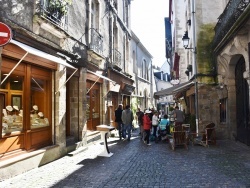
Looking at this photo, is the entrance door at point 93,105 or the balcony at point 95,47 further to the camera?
the entrance door at point 93,105

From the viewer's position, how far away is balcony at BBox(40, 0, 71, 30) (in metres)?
7.41

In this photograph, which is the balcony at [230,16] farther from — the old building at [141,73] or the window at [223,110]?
the old building at [141,73]

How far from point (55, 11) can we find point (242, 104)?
24.4 ft

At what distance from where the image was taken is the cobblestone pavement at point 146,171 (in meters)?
5.42

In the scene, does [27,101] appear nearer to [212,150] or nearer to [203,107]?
[212,150]

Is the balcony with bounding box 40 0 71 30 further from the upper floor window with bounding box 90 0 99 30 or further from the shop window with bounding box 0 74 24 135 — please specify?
the upper floor window with bounding box 90 0 99 30

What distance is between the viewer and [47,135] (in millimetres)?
8008

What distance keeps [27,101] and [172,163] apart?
13.0 ft

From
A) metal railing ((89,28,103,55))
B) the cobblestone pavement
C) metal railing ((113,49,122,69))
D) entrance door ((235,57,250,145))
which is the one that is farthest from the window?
metal railing ((113,49,122,69))

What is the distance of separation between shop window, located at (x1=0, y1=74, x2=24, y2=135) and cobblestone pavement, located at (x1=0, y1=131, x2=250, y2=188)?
1112 millimetres

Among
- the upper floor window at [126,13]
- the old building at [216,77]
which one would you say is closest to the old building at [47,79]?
the old building at [216,77]

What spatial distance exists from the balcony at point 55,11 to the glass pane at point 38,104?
5.57 feet

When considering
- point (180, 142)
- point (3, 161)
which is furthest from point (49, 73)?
point (180, 142)

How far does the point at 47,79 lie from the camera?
8.07 meters
